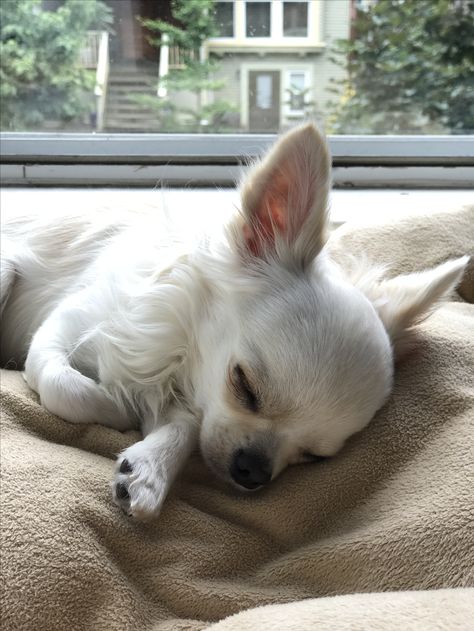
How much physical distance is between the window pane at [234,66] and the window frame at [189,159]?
0.07 metres

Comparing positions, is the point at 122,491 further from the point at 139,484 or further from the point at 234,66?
the point at 234,66

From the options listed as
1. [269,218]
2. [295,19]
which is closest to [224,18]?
[295,19]

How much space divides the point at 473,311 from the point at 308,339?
0.54 meters

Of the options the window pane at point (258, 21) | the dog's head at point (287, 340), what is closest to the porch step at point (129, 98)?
the window pane at point (258, 21)

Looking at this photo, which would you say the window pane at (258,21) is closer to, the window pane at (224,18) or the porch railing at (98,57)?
the window pane at (224,18)

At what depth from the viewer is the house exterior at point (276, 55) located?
2148mm

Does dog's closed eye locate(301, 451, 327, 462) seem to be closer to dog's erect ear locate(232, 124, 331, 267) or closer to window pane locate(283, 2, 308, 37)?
dog's erect ear locate(232, 124, 331, 267)

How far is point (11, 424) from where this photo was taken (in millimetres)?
1193

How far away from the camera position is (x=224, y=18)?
7.08ft

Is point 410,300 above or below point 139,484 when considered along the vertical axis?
above

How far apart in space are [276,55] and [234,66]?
128mm

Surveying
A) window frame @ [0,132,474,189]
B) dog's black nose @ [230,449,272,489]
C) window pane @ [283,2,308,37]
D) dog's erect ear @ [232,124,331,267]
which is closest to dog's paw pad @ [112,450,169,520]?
dog's black nose @ [230,449,272,489]

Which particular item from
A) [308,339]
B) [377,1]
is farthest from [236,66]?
[308,339]

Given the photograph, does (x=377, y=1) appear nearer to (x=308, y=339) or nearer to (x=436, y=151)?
(x=436, y=151)
